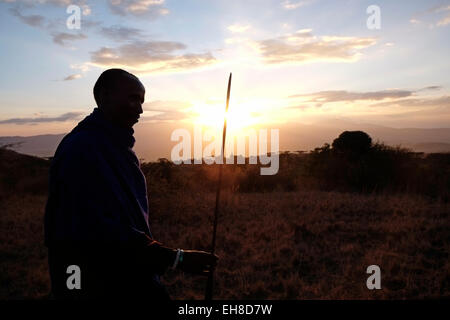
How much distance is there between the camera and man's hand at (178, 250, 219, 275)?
72.2 inches

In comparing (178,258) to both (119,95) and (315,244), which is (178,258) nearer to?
(119,95)

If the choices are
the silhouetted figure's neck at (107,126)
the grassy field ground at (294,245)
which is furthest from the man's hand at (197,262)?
the grassy field ground at (294,245)

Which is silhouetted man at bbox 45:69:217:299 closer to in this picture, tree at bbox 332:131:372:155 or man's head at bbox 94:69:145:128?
man's head at bbox 94:69:145:128

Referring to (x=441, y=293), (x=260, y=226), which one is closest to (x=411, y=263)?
(x=441, y=293)

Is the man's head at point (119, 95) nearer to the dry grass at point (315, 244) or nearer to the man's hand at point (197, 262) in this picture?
the man's hand at point (197, 262)

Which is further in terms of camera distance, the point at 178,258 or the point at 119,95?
the point at 119,95

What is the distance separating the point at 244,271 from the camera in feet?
16.8

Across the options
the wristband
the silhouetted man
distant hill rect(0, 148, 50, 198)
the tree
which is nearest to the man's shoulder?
the silhouetted man

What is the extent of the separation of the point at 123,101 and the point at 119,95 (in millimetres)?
36

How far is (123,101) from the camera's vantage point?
1.96m

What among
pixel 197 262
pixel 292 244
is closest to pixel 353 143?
pixel 292 244

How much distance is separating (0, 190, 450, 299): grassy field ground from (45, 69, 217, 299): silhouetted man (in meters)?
2.82
